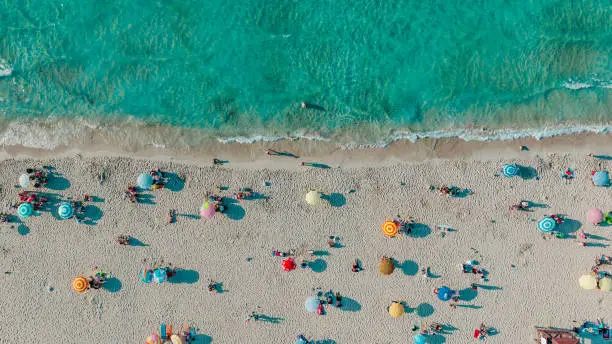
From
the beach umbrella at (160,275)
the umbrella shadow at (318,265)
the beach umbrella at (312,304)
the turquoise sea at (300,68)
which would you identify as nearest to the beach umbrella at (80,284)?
the beach umbrella at (160,275)

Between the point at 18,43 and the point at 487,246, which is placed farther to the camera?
the point at 18,43

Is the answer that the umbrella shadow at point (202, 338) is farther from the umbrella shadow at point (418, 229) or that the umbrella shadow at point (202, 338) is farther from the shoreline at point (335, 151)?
the umbrella shadow at point (418, 229)

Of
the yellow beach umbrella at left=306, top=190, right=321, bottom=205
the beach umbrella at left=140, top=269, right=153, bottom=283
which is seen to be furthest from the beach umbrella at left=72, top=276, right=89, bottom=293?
the yellow beach umbrella at left=306, top=190, right=321, bottom=205

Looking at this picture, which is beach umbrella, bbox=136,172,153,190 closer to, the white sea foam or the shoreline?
the shoreline

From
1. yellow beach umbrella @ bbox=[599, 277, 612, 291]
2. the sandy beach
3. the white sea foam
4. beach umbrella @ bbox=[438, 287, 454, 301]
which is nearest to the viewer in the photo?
yellow beach umbrella @ bbox=[599, 277, 612, 291]

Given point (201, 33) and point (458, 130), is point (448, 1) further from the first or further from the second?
point (201, 33)

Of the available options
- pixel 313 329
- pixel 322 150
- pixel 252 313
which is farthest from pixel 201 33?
pixel 313 329
